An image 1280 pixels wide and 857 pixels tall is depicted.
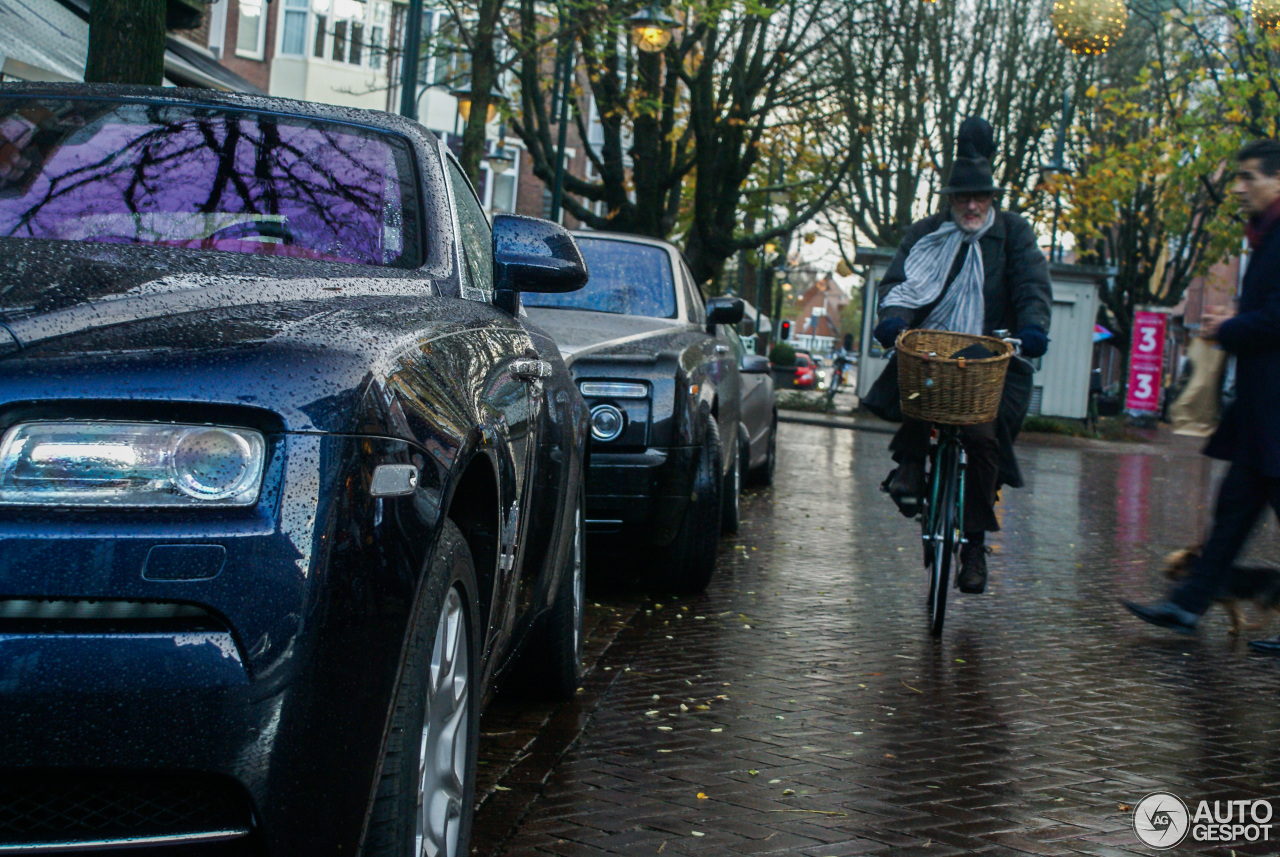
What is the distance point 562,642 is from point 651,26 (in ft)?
46.6

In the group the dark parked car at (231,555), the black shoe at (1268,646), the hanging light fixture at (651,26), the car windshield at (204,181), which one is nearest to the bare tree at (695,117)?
the hanging light fixture at (651,26)

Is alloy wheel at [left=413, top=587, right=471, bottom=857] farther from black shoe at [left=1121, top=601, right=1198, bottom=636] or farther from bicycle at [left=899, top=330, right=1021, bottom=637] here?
bicycle at [left=899, top=330, right=1021, bottom=637]

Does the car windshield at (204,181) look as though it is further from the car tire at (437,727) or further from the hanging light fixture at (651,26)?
the hanging light fixture at (651,26)

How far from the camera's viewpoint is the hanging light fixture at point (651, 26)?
57.3 ft

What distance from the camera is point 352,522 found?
203 centimetres

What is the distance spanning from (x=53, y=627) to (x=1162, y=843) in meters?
2.77

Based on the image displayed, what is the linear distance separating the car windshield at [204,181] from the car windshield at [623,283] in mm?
4057

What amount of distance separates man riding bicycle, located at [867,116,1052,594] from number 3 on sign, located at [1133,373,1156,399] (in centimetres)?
3038

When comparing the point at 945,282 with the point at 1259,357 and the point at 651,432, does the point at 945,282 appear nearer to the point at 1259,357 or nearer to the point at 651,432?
the point at 651,432

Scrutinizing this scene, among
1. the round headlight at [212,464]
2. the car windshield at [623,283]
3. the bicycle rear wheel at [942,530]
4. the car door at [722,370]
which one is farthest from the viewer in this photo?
the car windshield at [623,283]

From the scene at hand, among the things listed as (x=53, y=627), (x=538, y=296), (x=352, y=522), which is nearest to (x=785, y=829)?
(x=352, y=522)

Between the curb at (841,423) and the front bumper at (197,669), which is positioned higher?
the front bumper at (197,669)

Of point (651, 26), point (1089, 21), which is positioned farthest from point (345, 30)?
point (1089, 21)

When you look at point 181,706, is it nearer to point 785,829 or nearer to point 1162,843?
point 785,829
